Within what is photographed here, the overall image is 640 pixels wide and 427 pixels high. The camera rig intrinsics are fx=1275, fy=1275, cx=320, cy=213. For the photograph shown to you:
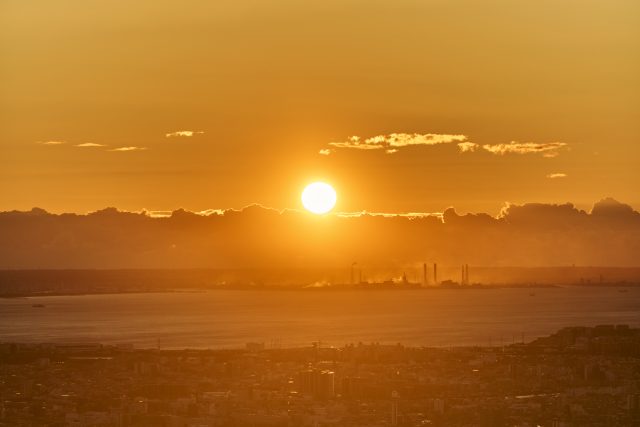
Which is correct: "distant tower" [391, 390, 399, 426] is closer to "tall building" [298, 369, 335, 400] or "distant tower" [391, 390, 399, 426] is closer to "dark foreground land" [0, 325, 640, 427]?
"dark foreground land" [0, 325, 640, 427]

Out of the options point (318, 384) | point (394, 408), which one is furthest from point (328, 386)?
point (394, 408)

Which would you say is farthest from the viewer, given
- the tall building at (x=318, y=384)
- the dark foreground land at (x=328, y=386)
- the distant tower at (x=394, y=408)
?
the tall building at (x=318, y=384)

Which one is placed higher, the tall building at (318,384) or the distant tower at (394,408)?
the tall building at (318,384)

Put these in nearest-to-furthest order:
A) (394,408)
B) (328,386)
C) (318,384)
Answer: (394,408), (328,386), (318,384)

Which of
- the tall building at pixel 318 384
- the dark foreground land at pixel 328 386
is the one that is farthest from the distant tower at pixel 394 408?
the tall building at pixel 318 384

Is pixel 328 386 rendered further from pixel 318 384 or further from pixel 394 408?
pixel 394 408

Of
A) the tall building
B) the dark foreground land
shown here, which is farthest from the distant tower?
the tall building

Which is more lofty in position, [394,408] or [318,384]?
[318,384]

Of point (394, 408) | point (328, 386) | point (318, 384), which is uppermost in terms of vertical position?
point (318, 384)

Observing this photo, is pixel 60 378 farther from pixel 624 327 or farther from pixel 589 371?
pixel 624 327

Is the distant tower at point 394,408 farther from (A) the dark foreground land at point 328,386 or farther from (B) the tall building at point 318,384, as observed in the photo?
(B) the tall building at point 318,384
